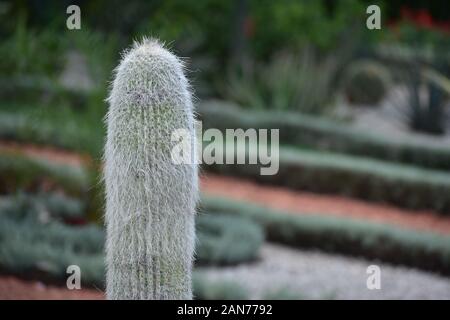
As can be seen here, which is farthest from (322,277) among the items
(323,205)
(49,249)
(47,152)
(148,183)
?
(47,152)

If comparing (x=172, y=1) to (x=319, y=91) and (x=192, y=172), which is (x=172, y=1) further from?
(x=192, y=172)

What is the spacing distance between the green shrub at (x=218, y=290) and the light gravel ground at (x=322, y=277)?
0.63 feet

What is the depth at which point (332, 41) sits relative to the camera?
1339cm

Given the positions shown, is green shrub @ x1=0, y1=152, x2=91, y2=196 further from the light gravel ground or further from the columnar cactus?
the columnar cactus

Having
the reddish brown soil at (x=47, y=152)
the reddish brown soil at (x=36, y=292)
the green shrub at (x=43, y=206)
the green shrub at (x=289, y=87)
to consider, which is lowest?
the reddish brown soil at (x=36, y=292)

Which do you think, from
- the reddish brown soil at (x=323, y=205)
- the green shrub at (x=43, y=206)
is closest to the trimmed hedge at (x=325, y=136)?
the reddish brown soil at (x=323, y=205)

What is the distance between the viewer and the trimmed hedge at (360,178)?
801 centimetres

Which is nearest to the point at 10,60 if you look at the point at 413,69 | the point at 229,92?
the point at 229,92

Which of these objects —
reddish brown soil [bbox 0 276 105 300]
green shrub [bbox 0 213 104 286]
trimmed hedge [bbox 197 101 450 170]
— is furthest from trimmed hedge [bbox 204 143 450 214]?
reddish brown soil [bbox 0 276 105 300]

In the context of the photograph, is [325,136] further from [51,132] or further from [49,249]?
[49,249]

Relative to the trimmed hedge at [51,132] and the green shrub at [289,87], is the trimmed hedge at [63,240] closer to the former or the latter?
the trimmed hedge at [51,132]

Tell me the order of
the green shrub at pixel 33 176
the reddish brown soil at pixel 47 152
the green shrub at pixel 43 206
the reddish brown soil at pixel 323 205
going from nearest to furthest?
1. the green shrub at pixel 43 206
2. the green shrub at pixel 33 176
3. the reddish brown soil at pixel 323 205
4. the reddish brown soil at pixel 47 152

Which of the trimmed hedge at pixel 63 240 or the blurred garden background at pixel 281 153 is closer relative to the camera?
the trimmed hedge at pixel 63 240

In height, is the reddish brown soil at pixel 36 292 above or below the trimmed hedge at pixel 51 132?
below
